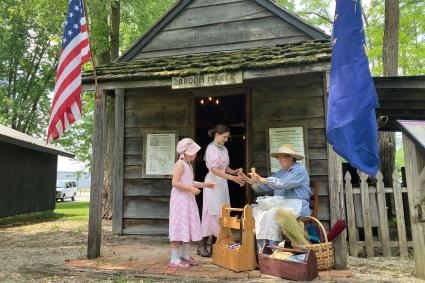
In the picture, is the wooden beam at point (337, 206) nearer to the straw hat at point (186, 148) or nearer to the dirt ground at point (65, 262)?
the dirt ground at point (65, 262)

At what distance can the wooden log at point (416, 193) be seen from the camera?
4.77 m

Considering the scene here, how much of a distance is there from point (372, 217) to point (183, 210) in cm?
373

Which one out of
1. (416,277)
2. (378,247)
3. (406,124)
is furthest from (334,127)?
(378,247)

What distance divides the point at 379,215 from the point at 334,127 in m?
3.10

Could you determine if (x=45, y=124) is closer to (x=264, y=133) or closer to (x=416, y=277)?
(x=264, y=133)

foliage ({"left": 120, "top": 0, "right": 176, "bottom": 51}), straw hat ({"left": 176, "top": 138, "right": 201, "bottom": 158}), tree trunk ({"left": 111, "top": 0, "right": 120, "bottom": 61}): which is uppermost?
foliage ({"left": 120, "top": 0, "right": 176, "bottom": 51})

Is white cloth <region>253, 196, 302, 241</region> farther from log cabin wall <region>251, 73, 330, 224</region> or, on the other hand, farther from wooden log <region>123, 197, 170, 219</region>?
wooden log <region>123, 197, 170, 219</region>

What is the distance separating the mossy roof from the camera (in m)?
5.71

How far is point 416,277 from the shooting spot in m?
4.85

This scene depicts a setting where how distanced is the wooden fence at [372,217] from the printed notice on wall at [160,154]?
3.55 metres

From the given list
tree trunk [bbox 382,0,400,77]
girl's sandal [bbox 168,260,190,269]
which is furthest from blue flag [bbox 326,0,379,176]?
tree trunk [bbox 382,0,400,77]

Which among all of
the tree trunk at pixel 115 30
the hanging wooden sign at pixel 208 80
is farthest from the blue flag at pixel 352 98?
the tree trunk at pixel 115 30

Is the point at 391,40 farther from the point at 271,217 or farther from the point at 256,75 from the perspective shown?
the point at 271,217

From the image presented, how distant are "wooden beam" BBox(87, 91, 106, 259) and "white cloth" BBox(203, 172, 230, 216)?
174 centimetres
